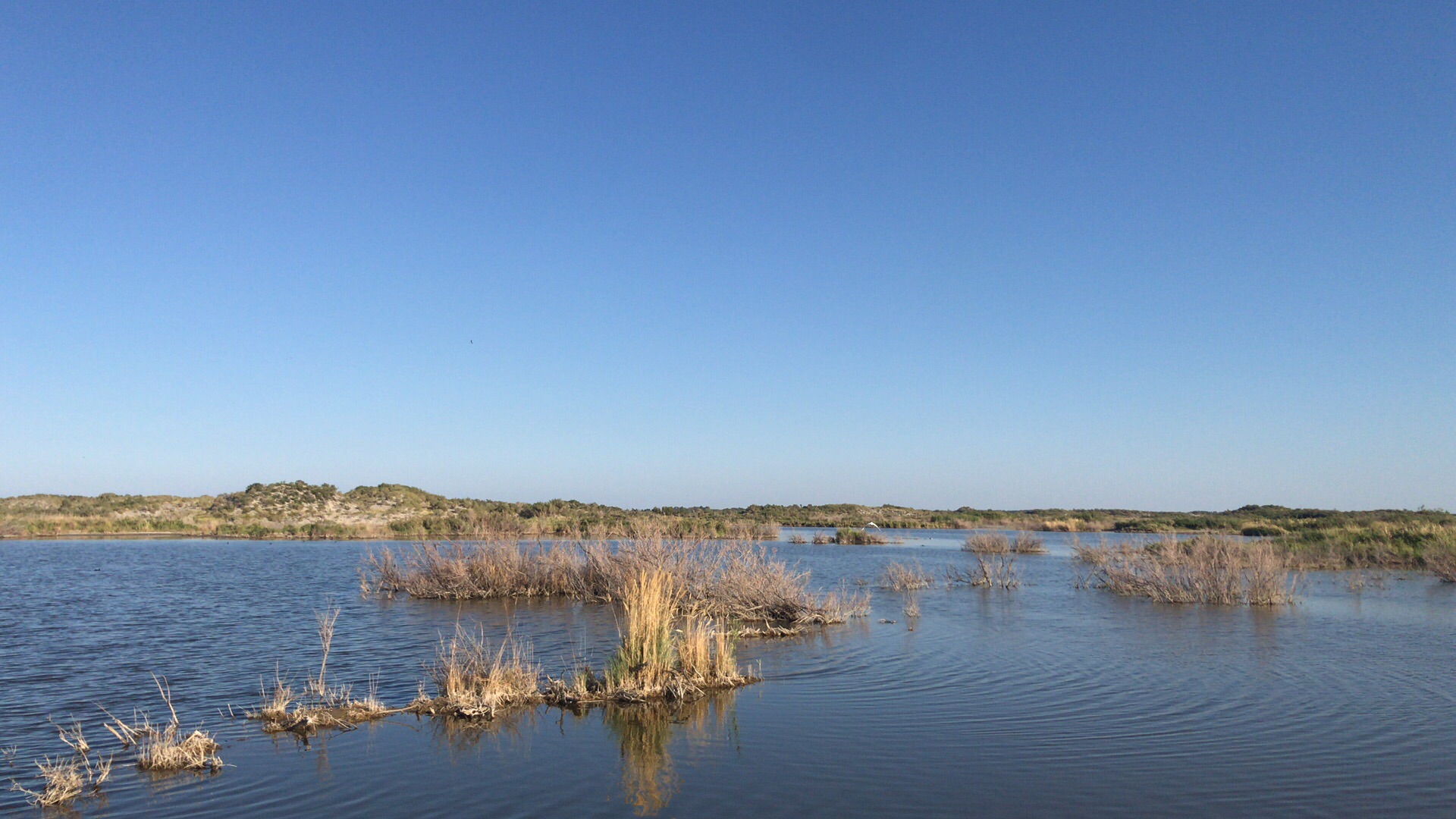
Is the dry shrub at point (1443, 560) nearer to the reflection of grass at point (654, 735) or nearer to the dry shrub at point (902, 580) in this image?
the dry shrub at point (902, 580)

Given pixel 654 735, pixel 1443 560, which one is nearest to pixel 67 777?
pixel 654 735

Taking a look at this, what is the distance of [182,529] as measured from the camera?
50250mm

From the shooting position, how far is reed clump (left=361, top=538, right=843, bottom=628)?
15711mm

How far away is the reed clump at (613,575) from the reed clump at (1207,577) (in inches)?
333

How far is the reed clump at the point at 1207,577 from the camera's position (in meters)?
18.6

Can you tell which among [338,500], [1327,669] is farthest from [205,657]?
[338,500]

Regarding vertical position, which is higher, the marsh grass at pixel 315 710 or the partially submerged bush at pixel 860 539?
the partially submerged bush at pixel 860 539

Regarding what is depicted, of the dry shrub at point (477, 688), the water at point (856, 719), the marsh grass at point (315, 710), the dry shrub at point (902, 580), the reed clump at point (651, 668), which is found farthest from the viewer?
the dry shrub at point (902, 580)

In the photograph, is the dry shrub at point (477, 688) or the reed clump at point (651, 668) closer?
the dry shrub at point (477, 688)

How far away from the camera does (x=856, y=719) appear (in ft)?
29.7

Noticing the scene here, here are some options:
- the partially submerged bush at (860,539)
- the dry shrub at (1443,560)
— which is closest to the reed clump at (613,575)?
the dry shrub at (1443,560)

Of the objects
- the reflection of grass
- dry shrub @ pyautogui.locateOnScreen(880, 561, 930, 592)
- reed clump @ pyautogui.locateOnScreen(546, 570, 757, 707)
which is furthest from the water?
dry shrub @ pyautogui.locateOnScreen(880, 561, 930, 592)

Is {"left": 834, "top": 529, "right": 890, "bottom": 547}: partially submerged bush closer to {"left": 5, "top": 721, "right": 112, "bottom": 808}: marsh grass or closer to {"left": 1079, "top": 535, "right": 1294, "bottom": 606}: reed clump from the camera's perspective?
{"left": 1079, "top": 535, "right": 1294, "bottom": 606}: reed clump

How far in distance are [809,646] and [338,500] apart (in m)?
59.3
